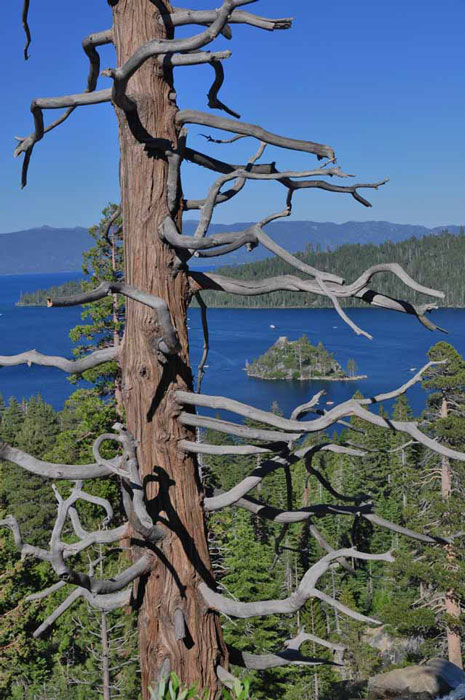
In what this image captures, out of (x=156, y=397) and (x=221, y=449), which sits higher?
(x=156, y=397)

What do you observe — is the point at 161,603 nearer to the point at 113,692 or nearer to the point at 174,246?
the point at 174,246

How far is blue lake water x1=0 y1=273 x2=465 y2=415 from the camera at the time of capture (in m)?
73.4

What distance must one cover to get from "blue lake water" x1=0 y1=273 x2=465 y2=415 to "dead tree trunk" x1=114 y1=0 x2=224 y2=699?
51159mm

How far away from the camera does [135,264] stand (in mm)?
2807

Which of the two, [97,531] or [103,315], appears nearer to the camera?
[97,531]

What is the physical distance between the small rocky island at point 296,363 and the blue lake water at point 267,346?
1.68 meters

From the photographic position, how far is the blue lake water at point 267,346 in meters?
73.4

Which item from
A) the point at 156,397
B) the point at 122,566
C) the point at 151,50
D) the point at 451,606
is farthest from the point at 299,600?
the point at 451,606

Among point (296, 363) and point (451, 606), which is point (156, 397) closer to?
point (451, 606)

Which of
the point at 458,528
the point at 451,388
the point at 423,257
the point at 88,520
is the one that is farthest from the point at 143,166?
the point at 423,257

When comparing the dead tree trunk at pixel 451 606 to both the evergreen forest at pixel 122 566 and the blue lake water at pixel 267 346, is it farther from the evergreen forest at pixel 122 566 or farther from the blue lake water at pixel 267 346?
the blue lake water at pixel 267 346

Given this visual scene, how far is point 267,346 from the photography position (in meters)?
108

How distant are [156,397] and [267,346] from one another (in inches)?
4128

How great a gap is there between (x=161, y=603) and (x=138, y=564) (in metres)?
0.19
